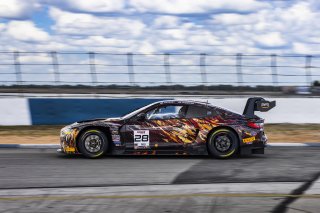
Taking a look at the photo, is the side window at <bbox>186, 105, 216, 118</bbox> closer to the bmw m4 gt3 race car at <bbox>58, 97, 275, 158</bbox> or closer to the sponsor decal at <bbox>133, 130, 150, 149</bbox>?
the bmw m4 gt3 race car at <bbox>58, 97, 275, 158</bbox>

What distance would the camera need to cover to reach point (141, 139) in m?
12.7

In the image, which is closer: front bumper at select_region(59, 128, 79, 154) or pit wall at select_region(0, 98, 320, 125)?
front bumper at select_region(59, 128, 79, 154)

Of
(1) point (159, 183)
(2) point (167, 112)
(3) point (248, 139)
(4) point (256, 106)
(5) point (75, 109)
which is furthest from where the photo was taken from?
(5) point (75, 109)

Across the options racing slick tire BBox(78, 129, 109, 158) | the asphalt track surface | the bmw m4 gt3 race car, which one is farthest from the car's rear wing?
racing slick tire BBox(78, 129, 109, 158)

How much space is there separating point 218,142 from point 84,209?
5.58m

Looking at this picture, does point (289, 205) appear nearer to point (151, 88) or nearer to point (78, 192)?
point (78, 192)

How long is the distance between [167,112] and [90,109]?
25.8ft

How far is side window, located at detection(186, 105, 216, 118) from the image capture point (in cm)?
1291

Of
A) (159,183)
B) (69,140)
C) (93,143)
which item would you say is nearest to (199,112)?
(93,143)

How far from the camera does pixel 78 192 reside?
29.3ft

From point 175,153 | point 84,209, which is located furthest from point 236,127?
point 84,209

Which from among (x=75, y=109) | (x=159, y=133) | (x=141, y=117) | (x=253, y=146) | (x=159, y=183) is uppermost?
(x=75, y=109)

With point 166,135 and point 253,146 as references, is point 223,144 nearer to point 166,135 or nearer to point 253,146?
point 253,146

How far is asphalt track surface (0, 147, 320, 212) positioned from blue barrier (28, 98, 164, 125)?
259 inches
